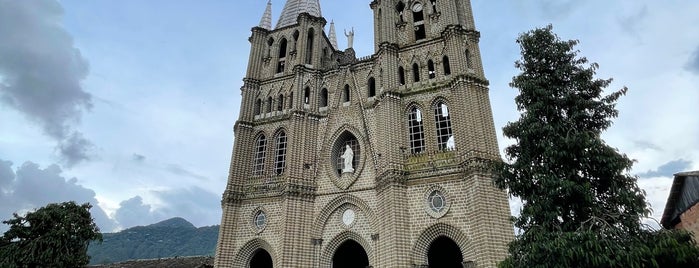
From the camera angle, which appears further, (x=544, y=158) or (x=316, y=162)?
(x=316, y=162)

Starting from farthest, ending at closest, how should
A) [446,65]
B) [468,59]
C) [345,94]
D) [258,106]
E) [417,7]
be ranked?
[258,106], [417,7], [345,94], [446,65], [468,59]

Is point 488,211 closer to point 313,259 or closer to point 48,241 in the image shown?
point 313,259

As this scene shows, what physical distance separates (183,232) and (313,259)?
123 m

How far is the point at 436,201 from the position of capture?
19281mm

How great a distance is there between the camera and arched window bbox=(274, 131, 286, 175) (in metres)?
24.2

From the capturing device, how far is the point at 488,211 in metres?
17.6

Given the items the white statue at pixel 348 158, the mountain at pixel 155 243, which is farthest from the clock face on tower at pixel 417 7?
the mountain at pixel 155 243

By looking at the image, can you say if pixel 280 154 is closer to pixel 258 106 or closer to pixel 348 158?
pixel 258 106

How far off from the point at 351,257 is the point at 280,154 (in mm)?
7188

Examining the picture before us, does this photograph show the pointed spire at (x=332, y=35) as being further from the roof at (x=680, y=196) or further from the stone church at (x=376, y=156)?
the roof at (x=680, y=196)

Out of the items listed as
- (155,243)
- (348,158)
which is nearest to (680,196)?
(348,158)

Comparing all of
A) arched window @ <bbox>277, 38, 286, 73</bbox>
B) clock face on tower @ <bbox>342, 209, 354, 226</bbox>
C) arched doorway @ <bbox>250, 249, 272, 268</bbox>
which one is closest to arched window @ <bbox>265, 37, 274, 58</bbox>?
arched window @ <bbox>277, 38, 286, 73</bbox>

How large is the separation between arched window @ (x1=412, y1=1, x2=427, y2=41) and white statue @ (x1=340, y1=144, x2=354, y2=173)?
806cm

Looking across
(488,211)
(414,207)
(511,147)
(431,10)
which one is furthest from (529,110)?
(431,10)
